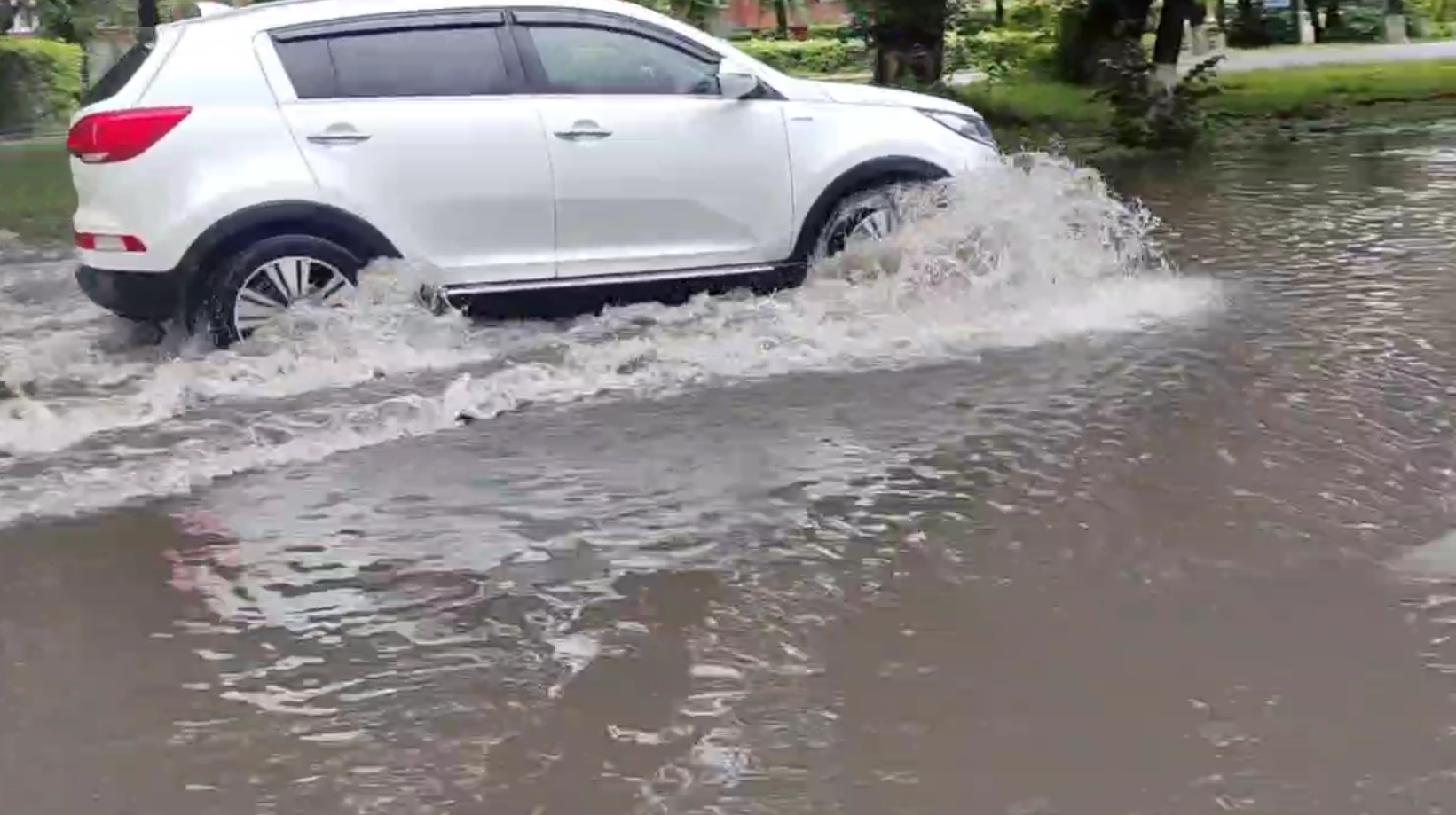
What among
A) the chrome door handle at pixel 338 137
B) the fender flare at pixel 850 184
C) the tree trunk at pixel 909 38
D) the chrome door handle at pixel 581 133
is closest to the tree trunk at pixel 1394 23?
the tree trunk at pixel 909 38

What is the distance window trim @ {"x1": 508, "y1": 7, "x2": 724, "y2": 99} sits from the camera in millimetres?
7887

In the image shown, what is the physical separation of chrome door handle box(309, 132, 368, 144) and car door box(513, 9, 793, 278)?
828 millimetres

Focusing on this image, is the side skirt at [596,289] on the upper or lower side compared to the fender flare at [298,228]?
lower

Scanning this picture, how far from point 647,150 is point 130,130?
2.26m

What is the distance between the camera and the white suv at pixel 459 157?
23.9ft

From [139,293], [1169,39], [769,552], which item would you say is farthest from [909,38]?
[769,552]

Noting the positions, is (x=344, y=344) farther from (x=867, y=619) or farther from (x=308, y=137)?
(x=867, y=619)

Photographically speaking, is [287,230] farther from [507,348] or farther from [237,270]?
[507,348]

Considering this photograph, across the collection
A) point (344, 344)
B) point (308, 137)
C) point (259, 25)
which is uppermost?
point (259, 25)

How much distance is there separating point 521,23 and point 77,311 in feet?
10.5

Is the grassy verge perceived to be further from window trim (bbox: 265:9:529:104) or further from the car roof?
window trim (bbox: 265:9:529:104)

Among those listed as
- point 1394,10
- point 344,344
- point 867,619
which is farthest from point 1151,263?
point 1394,10

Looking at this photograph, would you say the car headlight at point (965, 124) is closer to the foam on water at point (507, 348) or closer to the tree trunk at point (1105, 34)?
the foam on water at point (507, 348)

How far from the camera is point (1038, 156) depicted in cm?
966
